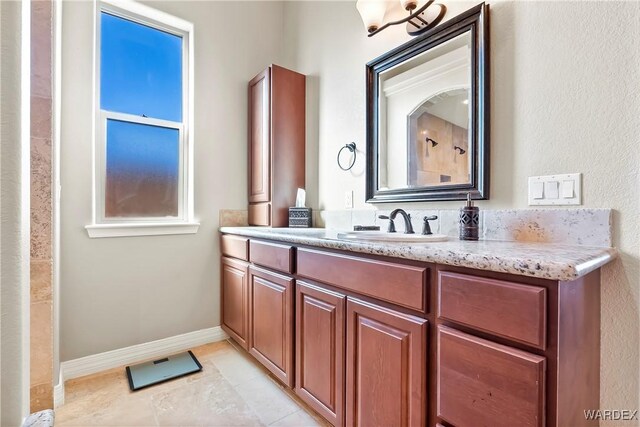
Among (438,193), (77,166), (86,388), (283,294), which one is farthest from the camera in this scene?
(77,166)

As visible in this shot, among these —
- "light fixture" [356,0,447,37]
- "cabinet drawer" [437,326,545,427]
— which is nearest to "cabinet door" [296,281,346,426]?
"cabinet drawer" [437,326,545,427]

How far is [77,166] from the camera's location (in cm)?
191

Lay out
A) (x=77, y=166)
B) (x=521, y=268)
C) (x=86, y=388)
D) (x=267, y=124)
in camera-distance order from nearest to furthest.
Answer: (x=521, y=268) → (x=86, y=388) → (x=77, y=166) → (x=267, y=124)

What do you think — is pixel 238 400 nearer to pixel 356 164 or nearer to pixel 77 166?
pixel 356 164

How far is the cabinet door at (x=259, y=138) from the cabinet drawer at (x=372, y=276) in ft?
3.41

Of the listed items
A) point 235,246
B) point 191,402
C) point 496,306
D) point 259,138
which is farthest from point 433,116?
point 191,402

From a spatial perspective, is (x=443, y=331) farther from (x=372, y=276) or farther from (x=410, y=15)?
(x=410, y=15)

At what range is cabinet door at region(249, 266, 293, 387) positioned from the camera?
1.59m

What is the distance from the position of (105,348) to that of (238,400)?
103cm

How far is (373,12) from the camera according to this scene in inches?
67.7

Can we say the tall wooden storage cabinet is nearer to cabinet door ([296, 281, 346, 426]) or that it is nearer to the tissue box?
the tissue box

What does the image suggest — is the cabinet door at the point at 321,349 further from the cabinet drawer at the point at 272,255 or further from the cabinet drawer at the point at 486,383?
the cabinet drawer at the point at 486,383

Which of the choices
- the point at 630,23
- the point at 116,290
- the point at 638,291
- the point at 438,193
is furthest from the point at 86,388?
the point at 630,23

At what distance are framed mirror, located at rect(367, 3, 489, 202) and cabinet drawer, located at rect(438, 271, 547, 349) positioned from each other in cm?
61
